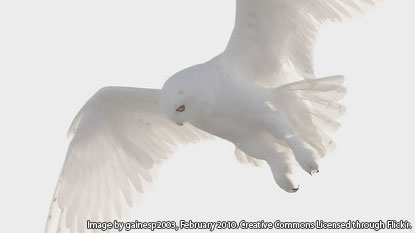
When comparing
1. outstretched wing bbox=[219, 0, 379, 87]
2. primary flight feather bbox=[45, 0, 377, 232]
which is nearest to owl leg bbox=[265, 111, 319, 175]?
primary flight feather bbox=[45, 0, 377, 232]

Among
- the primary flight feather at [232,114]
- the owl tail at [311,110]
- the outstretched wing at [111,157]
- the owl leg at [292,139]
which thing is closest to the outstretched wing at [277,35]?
the primary flight feather at [232,114]

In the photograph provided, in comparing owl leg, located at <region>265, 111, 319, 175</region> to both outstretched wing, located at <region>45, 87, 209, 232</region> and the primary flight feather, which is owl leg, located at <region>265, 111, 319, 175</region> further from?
outstretched wing, located at <region>45, 87, 209, 232</region>

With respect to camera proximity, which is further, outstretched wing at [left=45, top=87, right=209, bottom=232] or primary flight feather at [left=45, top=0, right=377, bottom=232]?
outstretched wing at [left=45, top=87, right=209, bottom=232]

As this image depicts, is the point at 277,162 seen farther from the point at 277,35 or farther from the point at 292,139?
the point at 277,35

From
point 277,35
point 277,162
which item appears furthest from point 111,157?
point 277,35

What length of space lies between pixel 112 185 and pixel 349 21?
9.11 feet

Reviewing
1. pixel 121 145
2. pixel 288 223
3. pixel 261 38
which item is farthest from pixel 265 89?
pixel 121 145

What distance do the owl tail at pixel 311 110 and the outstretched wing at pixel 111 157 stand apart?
139cm

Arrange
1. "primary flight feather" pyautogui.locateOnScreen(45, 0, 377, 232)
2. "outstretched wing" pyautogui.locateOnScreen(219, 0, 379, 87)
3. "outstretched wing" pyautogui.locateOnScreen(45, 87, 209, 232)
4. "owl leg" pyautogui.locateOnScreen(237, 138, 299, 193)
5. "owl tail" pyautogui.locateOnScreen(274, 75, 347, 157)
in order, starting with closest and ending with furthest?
"primary flight feather" pyautogui.locateOnScreen(45, 0, 377, 232) → "owl tail" pyautogui.locateOnScreen(274, 75, 347, 157) → "outstretched wing" pyautogui.locateOnScreen(219, 0, 379, 87) → "owl leg" pyautogui.locateOnScreen(237, 138, 299, 193) → "outstretched wing" pyautogui.locateOnScreen(45, 87, 209, 232)

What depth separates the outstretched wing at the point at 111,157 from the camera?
9.42 metres

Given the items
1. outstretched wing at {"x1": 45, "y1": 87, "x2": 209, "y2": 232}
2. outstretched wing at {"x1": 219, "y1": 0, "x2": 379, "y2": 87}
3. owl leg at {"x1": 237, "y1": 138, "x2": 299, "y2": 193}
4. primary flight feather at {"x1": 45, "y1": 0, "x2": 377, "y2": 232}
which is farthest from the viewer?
outstretched wing at {"x1": 45, "y1": 87, "x2": 209, "y2": 232}

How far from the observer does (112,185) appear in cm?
978

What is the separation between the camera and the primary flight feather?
27.1ft

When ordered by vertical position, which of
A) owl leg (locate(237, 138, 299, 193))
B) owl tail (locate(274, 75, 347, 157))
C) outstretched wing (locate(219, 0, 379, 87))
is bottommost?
owl leg (locate(237, 138, 299, 193))
